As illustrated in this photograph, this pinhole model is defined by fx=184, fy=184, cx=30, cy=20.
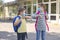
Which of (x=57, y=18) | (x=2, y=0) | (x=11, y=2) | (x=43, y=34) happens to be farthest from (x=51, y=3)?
(x=2, y=0)

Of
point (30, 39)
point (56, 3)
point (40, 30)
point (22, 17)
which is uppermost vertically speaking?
point (56, 3)

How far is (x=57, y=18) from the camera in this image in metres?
22.4

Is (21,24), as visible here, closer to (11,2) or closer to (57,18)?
(57,18)

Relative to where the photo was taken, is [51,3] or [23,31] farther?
[51,3]

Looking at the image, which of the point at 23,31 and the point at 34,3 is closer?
the point at 23,31

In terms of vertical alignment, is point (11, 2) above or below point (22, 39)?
above

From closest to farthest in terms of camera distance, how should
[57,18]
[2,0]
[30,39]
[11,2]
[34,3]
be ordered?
[30,39] → [57,18] → [34,3] → [11,2] → [2,0]

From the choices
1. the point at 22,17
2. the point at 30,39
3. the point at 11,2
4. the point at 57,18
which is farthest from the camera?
the point at 11,2

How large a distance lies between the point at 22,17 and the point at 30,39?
3.80 metres

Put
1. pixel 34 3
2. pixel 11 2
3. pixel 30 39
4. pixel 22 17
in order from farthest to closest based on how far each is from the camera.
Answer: pixel 11 2 < pixel 34 3 < pixel 30 39 < pixel 22 17

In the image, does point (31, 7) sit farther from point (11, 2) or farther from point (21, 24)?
point (21, 24)

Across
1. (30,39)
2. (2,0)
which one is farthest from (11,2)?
(30,39)

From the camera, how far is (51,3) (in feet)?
77.4

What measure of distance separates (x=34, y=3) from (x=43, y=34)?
65.5 ft
